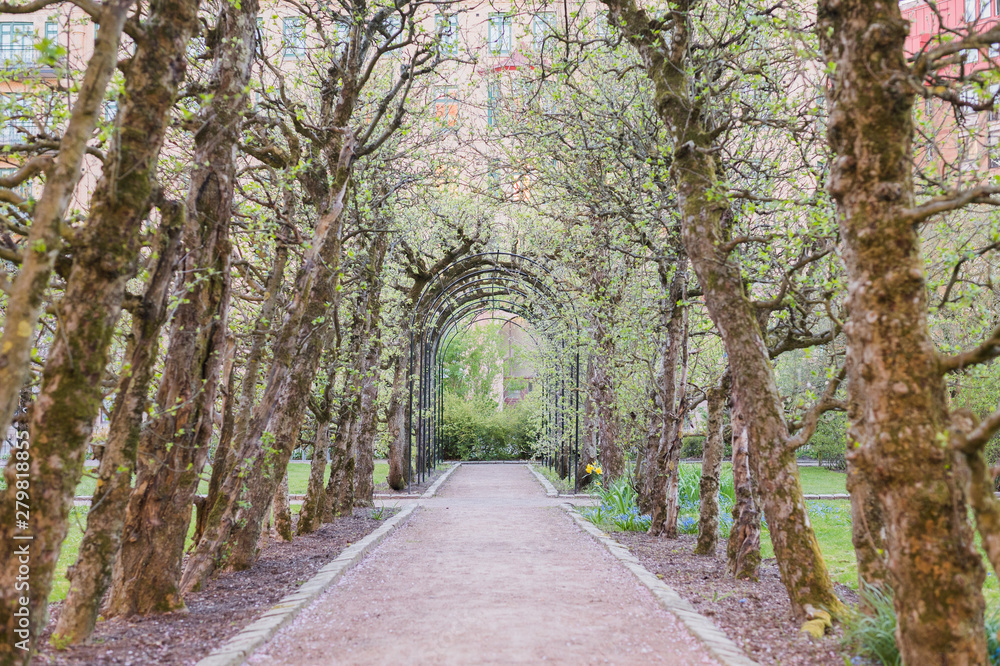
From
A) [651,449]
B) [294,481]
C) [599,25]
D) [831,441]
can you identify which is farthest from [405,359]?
[831,441]

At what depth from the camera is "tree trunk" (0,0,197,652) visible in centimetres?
263

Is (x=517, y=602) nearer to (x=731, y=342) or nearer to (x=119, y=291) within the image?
(x=731, y=342)

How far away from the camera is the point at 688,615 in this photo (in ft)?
14.9

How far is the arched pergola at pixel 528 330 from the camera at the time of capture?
1342 centimetres

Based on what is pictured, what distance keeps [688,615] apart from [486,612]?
51.5 inches

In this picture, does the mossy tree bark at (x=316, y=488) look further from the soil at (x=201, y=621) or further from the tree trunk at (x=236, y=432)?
the tree trunk at (x=236, y=432)

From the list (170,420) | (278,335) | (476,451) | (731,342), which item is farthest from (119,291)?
(476,451)

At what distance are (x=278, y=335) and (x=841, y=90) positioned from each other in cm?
433

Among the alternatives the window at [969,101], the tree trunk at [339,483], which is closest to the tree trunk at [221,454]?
the tree trunk at [339,483]

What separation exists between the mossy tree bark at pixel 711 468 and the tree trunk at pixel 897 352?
341cm

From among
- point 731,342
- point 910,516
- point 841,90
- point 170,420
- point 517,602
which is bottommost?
point 517,602

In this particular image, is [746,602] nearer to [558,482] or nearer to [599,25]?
[599,25]

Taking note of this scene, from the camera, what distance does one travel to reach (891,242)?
2.86 metres

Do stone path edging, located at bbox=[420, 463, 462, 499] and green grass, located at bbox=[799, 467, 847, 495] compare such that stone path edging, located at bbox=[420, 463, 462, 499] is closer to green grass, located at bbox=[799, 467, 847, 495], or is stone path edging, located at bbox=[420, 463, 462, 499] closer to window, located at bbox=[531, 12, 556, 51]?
green grass, located at bbox=[799, 467, 847, 495]
